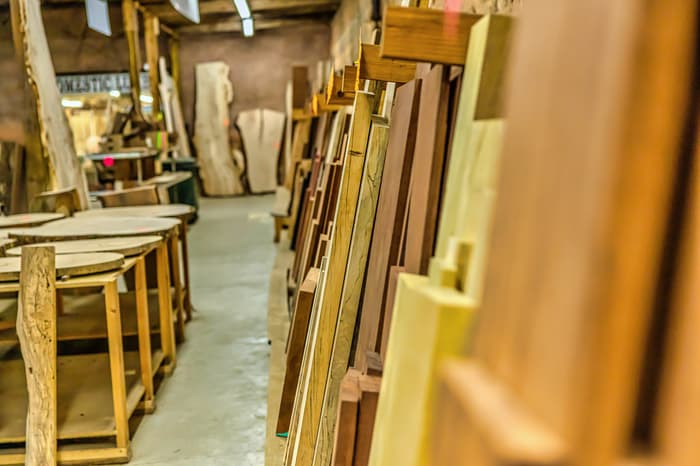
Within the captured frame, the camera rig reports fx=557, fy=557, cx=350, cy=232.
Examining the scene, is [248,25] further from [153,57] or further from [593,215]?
[593,215]

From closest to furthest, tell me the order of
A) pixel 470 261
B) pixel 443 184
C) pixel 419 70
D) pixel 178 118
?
pixel 470 261 → pixel 443 184 → pixel 419 70 → pixel 178 118

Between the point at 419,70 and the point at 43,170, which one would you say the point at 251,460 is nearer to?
the point at 419,70

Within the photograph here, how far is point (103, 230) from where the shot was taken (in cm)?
299

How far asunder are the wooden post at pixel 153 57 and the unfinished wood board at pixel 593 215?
847cm

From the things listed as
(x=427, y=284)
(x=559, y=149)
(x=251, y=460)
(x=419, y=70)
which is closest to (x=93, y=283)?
(x=251, y=460)

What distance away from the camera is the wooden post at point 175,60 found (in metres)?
10.5

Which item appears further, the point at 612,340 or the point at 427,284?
the point at 427,284

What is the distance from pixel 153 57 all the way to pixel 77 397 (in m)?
7.20

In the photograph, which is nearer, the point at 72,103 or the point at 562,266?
the point at 562,266

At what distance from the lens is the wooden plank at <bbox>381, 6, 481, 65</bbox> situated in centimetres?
80

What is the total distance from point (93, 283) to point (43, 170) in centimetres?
232

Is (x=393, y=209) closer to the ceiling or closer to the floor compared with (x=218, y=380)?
closer to the ceiling

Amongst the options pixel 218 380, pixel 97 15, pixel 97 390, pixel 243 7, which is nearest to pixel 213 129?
pixel 243 7

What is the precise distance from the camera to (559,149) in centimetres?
42
